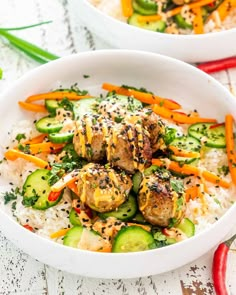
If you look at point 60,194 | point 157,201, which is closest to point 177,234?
point 157,201

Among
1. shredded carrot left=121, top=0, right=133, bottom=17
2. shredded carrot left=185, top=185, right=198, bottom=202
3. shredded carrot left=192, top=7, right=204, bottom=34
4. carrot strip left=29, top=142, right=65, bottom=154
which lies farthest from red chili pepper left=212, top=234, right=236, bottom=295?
shredded carrot left=121, top=0, right=133, bottom=17

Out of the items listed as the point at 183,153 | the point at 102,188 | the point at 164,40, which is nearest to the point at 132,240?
the point at 102,188

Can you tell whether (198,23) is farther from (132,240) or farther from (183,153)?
(132,240)

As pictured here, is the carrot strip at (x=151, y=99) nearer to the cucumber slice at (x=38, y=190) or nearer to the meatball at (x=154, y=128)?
the meatball at (x=154, y=128)

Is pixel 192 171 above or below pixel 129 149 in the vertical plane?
below

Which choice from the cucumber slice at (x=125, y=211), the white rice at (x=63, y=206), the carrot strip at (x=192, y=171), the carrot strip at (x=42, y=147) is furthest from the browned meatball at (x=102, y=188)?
the carrot strip at (x=42, y=147)

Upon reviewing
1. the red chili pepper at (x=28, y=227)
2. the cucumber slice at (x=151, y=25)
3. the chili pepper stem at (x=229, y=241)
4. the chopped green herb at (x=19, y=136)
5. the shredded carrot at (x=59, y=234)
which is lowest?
the chili pepper stem at (x=229, y=241)

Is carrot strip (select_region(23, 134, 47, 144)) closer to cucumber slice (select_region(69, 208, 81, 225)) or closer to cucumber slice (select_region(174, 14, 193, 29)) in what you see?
cucumber slice (select_region(69, 208, 81, 225))
